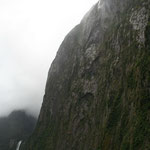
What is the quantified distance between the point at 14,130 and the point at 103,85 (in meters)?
130

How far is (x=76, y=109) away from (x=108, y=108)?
21435 mm

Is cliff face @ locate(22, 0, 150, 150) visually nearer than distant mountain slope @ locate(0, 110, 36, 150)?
Yes

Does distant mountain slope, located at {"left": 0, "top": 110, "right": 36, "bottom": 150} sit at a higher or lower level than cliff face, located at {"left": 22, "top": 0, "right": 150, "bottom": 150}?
lower

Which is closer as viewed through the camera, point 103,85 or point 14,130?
point 103,85

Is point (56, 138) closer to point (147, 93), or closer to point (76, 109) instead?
point (76, 109)

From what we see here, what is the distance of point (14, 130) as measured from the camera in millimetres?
184375

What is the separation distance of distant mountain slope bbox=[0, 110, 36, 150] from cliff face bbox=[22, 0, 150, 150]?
3058 inches

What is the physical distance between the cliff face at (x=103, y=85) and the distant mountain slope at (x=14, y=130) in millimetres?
77672

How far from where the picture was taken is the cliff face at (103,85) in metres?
48.3

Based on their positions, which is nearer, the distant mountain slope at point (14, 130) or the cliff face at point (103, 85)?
the cliff face at point (103, 85)

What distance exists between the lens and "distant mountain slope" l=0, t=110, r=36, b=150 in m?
177

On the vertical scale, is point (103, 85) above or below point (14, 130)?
above

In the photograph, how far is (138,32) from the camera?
5362cm

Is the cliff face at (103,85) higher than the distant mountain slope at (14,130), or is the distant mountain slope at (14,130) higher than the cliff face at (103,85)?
the cliff face at (103,85)
